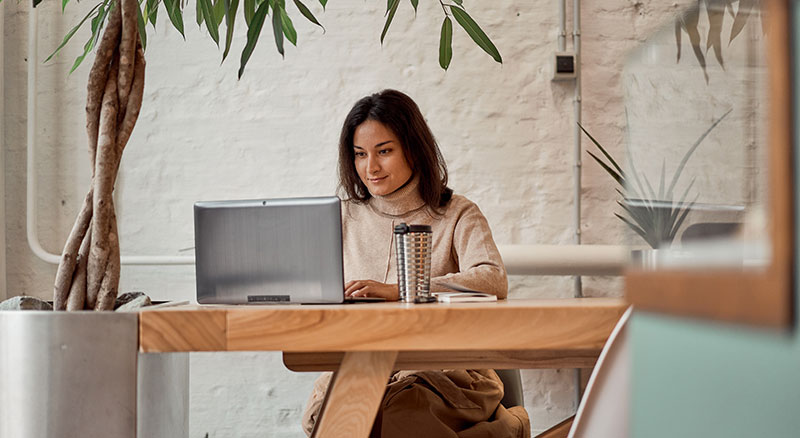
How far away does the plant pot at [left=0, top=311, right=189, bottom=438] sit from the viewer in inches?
51.0

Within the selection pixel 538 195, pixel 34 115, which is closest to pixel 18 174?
pixel 34 115

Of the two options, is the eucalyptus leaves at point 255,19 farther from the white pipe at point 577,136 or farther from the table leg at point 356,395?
the white pipe at point 577,136

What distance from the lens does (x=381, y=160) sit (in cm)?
248

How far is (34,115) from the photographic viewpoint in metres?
→ 3.24

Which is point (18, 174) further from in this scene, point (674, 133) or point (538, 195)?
point (674, 133)

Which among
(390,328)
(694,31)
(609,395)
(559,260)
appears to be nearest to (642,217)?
(694,31)

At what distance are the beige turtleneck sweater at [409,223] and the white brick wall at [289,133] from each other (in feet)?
2.40

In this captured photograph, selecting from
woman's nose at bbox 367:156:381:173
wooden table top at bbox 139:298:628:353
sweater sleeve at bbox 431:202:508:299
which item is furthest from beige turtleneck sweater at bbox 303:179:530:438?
wooden table top at bbox 139:298:628:353

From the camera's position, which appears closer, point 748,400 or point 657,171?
point 748,400

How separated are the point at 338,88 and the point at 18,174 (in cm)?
135

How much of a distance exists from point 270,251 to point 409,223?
901mm

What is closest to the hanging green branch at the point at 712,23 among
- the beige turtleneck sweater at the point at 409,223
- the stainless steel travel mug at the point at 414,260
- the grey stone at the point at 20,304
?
the stainless steel travel mug at the point at 414,260

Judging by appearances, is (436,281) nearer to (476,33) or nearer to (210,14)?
(476,33)

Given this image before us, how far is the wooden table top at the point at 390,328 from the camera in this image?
3.86ft
